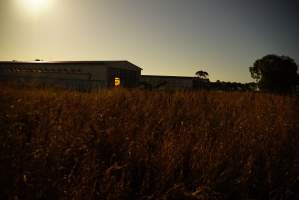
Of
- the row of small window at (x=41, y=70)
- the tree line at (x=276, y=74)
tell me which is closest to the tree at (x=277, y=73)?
the tree line at (x=276, y=74)

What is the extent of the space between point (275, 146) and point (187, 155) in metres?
1.35

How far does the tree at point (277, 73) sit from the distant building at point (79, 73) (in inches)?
1083

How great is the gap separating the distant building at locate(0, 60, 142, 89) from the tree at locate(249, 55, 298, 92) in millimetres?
27515

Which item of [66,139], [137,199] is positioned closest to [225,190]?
[137,199]

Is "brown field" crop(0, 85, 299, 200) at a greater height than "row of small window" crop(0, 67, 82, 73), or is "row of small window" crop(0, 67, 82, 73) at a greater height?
"row of small window" crop(0, 67, 82, 73)

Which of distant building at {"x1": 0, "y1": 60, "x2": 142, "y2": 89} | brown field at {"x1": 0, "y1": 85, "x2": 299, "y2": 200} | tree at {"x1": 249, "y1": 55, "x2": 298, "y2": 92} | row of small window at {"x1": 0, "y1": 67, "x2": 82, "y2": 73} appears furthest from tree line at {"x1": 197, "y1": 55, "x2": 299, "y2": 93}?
brown field at {"x1": 0, "y1": 85, "x2": 299, "y2": 200}

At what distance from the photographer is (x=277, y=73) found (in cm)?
5228

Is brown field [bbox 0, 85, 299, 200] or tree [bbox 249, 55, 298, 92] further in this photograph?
tree [bbox 249, 55, 298, 92]

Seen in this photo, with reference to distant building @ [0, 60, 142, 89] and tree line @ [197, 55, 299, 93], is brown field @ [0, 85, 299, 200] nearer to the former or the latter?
distant building @ [0, 60, 142, 89]

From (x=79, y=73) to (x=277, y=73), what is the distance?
38.4 meters

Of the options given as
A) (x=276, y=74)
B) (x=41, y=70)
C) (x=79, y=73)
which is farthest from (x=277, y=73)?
(x=41, y=70)

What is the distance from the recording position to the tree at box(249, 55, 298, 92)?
51866 mm

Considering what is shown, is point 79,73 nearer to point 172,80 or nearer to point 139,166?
point 172,80

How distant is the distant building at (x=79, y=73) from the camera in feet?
114
